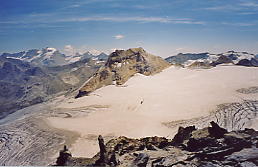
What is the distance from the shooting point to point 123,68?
142 feet

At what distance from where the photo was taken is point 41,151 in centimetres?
1898

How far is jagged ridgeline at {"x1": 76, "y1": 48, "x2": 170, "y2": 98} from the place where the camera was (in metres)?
39.1

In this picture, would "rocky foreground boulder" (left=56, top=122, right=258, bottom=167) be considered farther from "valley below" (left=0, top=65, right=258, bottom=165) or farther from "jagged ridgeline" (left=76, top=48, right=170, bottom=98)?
"jagged ridgeline" (left=76, top=48, right=170, bottom=98)

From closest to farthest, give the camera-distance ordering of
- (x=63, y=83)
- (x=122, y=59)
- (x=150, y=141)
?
(x=150, y=141) < (x=122, y=59) < (x=63, y=83)

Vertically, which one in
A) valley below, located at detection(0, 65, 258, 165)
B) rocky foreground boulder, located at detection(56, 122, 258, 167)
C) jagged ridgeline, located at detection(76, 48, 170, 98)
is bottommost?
valley below, located at detection(0, 65, 258, 165)

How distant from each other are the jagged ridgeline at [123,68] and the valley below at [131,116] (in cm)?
552

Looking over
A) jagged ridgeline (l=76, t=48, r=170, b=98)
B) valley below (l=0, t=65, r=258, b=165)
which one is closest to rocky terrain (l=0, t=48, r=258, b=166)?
valley below (l=0, t=65, r=258, b=165)

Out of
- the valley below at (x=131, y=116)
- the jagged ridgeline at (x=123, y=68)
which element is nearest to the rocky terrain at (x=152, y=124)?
the valley below at (x=131, y=116)

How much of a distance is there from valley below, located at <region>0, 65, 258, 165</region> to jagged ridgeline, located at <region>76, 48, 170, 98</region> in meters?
5.52

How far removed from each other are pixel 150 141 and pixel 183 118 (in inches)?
272

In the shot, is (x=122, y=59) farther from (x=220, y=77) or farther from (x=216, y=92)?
(x=216, y=92)

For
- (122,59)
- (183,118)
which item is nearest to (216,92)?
(183,118)

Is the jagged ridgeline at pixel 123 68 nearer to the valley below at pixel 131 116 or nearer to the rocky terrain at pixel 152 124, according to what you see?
the rocky terrain at pixel 152 124

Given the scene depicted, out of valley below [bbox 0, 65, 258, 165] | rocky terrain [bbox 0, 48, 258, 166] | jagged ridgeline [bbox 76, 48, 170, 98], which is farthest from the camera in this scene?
jagged ridgeline [bbox 76, 48, 170, 98]
